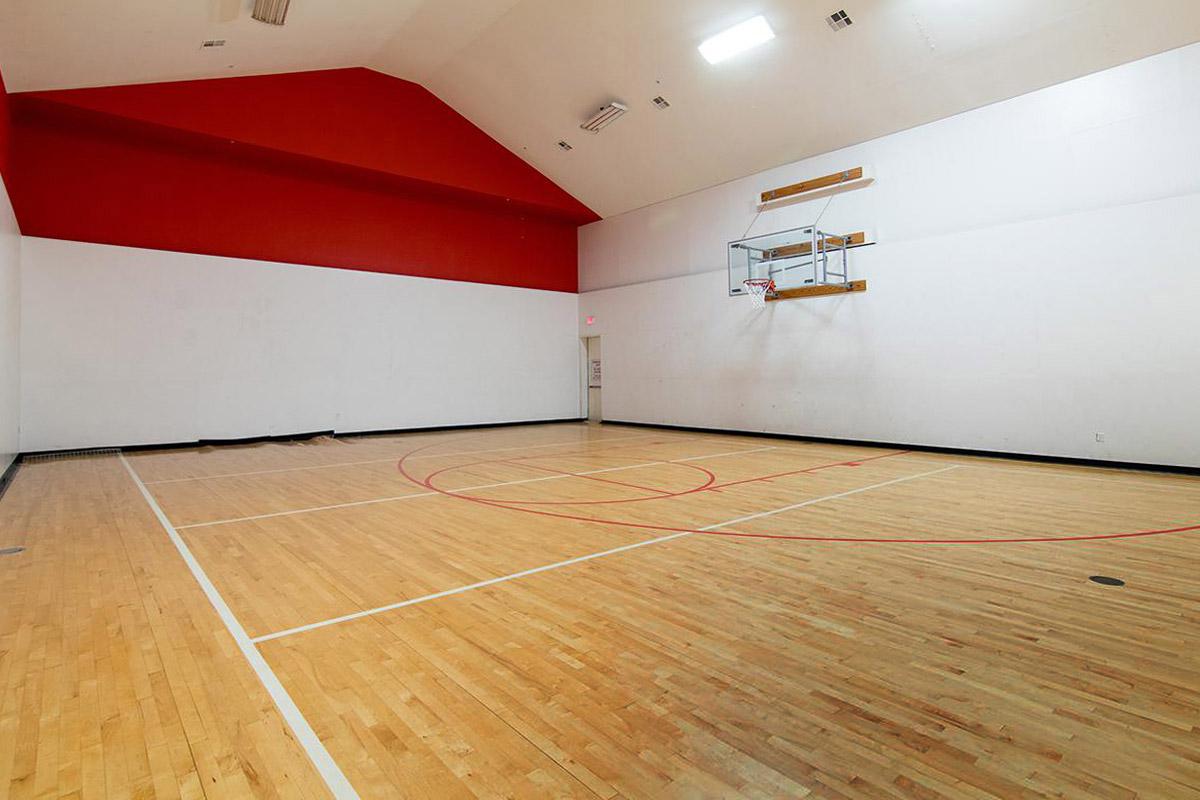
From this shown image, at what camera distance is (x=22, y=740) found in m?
1.70

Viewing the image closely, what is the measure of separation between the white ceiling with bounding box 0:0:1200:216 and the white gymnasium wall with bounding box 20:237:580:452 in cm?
252

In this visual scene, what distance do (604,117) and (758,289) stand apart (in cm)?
360

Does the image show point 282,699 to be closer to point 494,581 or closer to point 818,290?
point 494,581

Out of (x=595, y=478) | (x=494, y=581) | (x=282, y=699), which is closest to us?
(x=282, y=699)

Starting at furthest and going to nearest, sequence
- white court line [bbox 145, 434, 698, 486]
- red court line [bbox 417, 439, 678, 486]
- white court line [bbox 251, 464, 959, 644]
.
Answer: red court line [bbox 417, 439, 678, 486], white court line [bbox 145, 434, 698, 486], white court line [bbox 251, 464, 959, 644]

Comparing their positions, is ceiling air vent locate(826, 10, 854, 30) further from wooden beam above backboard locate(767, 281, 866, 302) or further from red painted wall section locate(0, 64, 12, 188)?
red painted wall section locate(0, 64, 12, 188)

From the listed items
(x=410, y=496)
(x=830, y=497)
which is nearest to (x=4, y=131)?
(x=410, y=496)

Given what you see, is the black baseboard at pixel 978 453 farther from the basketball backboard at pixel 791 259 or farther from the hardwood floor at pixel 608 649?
the basketball backboard at pixel 791 259

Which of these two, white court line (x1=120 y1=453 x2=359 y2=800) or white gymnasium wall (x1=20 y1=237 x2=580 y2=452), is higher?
white gymnasium wall (x1=20 y1=237 x2=580 y2=452)

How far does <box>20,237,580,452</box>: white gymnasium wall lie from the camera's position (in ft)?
25.8

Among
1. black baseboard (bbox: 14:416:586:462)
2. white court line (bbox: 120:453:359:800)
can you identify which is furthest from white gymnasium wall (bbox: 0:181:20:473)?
white court line (bbox: 120:453:359:800)

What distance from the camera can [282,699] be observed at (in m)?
1.92

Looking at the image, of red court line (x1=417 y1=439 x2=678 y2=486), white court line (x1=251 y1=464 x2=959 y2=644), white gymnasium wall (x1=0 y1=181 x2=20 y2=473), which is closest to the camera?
white court line (x1=251 y1=464 x2=959 y2=644)

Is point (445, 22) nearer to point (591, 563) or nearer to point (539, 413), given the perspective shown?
point (539, 413)
